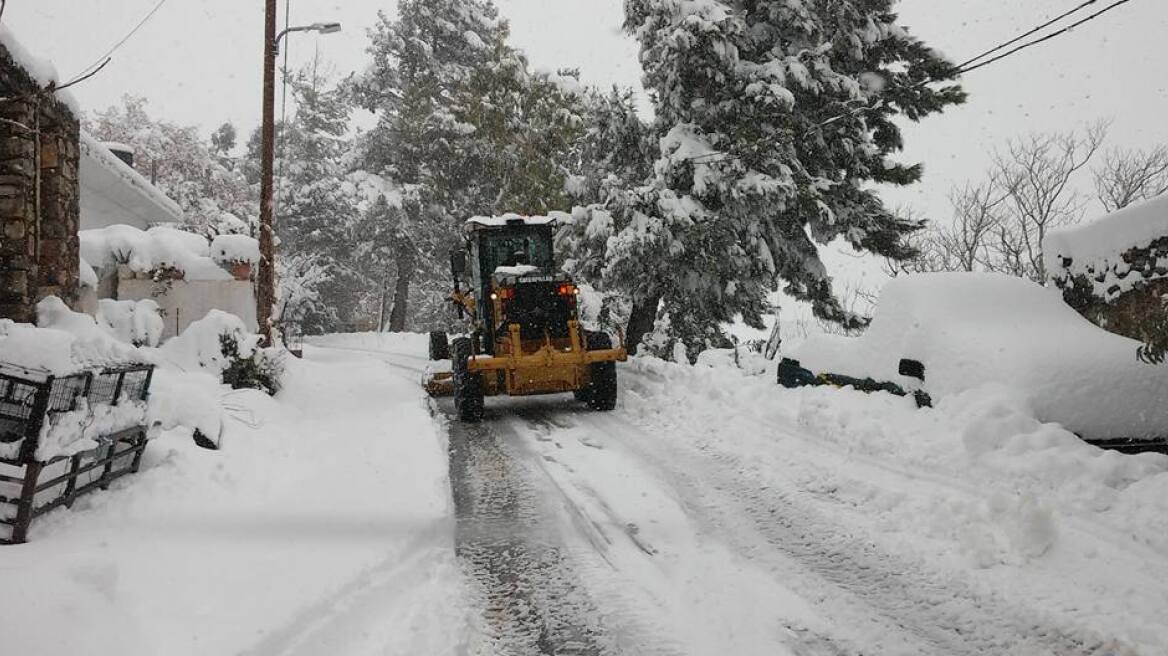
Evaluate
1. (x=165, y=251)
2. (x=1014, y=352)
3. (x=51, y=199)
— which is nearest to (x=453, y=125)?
(x=165, y=251)

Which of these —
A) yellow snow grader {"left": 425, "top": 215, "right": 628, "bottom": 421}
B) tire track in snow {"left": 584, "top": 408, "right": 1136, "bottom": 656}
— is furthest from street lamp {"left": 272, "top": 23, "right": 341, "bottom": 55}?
tire track in snow {"left": 584, "top": 408, "right": 1136, "bottom": 656}

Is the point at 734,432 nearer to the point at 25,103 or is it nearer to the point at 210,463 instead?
the point at 210,463

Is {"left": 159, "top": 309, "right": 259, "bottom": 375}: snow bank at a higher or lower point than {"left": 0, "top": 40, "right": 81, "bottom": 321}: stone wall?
lower

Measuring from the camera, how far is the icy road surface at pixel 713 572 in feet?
10.8

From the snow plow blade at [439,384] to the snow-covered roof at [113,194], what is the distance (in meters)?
5.21

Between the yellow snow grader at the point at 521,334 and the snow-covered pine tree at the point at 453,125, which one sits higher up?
the snow-covered pine tree at the point at 453,125

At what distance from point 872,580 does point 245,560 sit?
3521 mm

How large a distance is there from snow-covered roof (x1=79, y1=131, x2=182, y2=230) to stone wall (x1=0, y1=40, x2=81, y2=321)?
255 centimetres

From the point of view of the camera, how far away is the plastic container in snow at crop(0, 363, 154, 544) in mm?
3861

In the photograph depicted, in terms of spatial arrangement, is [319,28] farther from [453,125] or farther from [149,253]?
[453,125]

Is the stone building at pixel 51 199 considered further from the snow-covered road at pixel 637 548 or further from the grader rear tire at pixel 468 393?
the grader rear tire at pixel 468 393

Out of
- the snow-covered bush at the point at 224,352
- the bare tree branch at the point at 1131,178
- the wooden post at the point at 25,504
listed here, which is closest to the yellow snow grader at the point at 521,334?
the snow-covered bush at the point at 224,352

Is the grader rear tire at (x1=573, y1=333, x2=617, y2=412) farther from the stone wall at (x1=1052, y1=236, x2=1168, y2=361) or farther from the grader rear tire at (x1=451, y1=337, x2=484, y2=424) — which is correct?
the stone wall at (x1=1052, y1=236, x2=1168, y2=361)

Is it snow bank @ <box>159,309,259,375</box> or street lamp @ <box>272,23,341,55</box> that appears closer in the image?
snow bank @ <box>159,309,259,375</box>
